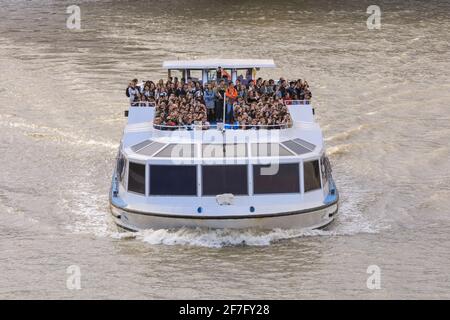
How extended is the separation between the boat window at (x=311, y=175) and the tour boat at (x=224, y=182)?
0.09ft

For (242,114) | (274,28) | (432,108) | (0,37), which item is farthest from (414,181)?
(0,37)

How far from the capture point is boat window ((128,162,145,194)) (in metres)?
26.7

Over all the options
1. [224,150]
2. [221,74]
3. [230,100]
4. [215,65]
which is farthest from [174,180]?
[221,74]

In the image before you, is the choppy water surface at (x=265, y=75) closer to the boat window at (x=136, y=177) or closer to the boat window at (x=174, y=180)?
the boat window at (x=174, y=180)

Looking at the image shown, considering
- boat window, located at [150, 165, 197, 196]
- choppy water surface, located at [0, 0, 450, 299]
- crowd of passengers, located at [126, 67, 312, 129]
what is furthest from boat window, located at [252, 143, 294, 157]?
choppy water surface, located at [0, 0, 450, 299]

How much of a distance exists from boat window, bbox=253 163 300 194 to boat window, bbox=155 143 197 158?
5.63 feet

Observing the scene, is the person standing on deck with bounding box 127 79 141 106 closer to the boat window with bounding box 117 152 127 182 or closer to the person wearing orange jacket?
the boat window with bounding box 117 152 127 182

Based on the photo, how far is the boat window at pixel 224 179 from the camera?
26266 millimetres

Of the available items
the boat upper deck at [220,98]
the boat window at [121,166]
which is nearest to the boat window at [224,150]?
the boat upper deck at [220,98]

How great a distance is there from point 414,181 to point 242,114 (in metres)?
7.07

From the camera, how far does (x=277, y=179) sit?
2636 centimetres

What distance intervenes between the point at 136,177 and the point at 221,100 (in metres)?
4.32

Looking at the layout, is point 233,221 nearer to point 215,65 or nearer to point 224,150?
point 224,150

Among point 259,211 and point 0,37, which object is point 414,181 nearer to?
point 259,211
